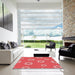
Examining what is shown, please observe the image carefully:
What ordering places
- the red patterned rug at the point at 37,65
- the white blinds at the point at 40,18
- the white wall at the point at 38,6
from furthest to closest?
the white blinds at the point at 40,18 → the white wall at the point at 38,6 → the red patterned rug at the point at 37,65

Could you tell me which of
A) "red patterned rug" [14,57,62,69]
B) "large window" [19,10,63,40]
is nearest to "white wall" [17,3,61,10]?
"large window" [19,10,63,40]

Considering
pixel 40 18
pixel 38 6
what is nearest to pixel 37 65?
pixel 40 18

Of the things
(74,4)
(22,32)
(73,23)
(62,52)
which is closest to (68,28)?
(73,23)

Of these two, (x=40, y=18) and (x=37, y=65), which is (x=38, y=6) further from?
(x=37, y=65)

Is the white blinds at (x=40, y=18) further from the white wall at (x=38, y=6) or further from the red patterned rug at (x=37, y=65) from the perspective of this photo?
the red patterned rug at (x=37, y=65)

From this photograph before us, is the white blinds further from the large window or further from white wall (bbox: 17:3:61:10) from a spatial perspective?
white wall (bbox: 17:3:61:10)

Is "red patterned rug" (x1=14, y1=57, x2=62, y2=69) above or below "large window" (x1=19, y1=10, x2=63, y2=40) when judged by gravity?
below

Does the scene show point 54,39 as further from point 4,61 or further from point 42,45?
point 4,61

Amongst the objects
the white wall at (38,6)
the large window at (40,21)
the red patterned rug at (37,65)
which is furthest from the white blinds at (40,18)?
the red patterned rug at (37,65)

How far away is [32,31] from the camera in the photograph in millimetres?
10414

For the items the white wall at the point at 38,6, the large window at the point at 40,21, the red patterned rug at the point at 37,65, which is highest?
the white wall at the point at 38,6

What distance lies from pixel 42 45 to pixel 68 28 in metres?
4.38

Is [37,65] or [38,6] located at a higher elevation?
[38,6]

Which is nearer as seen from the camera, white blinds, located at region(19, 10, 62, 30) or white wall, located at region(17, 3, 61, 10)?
white wall, located at region(17, 3, 61, 10)
